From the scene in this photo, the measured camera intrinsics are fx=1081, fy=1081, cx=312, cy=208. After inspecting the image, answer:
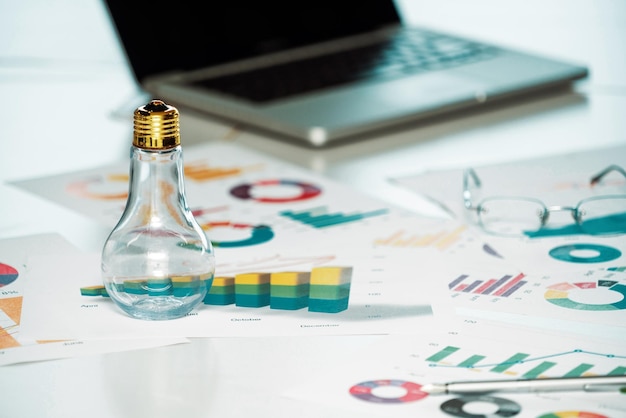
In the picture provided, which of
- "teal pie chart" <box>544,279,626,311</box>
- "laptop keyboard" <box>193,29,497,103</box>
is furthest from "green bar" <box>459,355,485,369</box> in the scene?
"laptop keyboard" <box>193,29,497,103</box>

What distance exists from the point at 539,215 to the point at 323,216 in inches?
7.6

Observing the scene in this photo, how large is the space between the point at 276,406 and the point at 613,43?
114cm

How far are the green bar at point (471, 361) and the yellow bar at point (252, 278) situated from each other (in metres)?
0.18

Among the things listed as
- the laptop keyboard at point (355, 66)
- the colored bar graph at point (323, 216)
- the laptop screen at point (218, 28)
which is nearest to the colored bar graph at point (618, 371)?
the colored bar graph at point (323, 216)

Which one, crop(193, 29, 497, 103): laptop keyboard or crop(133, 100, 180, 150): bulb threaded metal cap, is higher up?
crop(193, 29, 497, 103): laptop keyboard

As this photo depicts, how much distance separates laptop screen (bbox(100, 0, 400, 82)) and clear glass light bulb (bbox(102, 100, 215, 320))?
0.63 metres

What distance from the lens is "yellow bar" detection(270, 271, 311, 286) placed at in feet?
2.62

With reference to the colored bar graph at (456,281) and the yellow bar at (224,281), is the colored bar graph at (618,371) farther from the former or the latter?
the yellow bar at (224,281)

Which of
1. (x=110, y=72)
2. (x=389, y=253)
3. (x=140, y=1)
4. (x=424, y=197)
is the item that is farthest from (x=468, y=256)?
(x=110, y=72)

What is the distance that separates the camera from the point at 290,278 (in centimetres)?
81

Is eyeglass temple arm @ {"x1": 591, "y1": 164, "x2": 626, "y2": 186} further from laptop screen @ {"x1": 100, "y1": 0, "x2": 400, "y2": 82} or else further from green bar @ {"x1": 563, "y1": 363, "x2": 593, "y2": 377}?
laptop screen @ {"x1": 100, "y1": 0, "x2": 400, "y2": 82}

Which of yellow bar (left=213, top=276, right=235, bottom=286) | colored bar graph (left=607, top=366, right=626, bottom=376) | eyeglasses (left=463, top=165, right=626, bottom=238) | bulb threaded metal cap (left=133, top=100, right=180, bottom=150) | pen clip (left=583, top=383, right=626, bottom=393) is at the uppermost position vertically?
bulb threaded metal cap (left=133, top=100, right=180, bottom=150)

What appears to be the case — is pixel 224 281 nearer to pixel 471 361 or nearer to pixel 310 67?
pixel 471 361

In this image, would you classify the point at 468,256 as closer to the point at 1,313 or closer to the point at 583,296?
the point at 583,296
